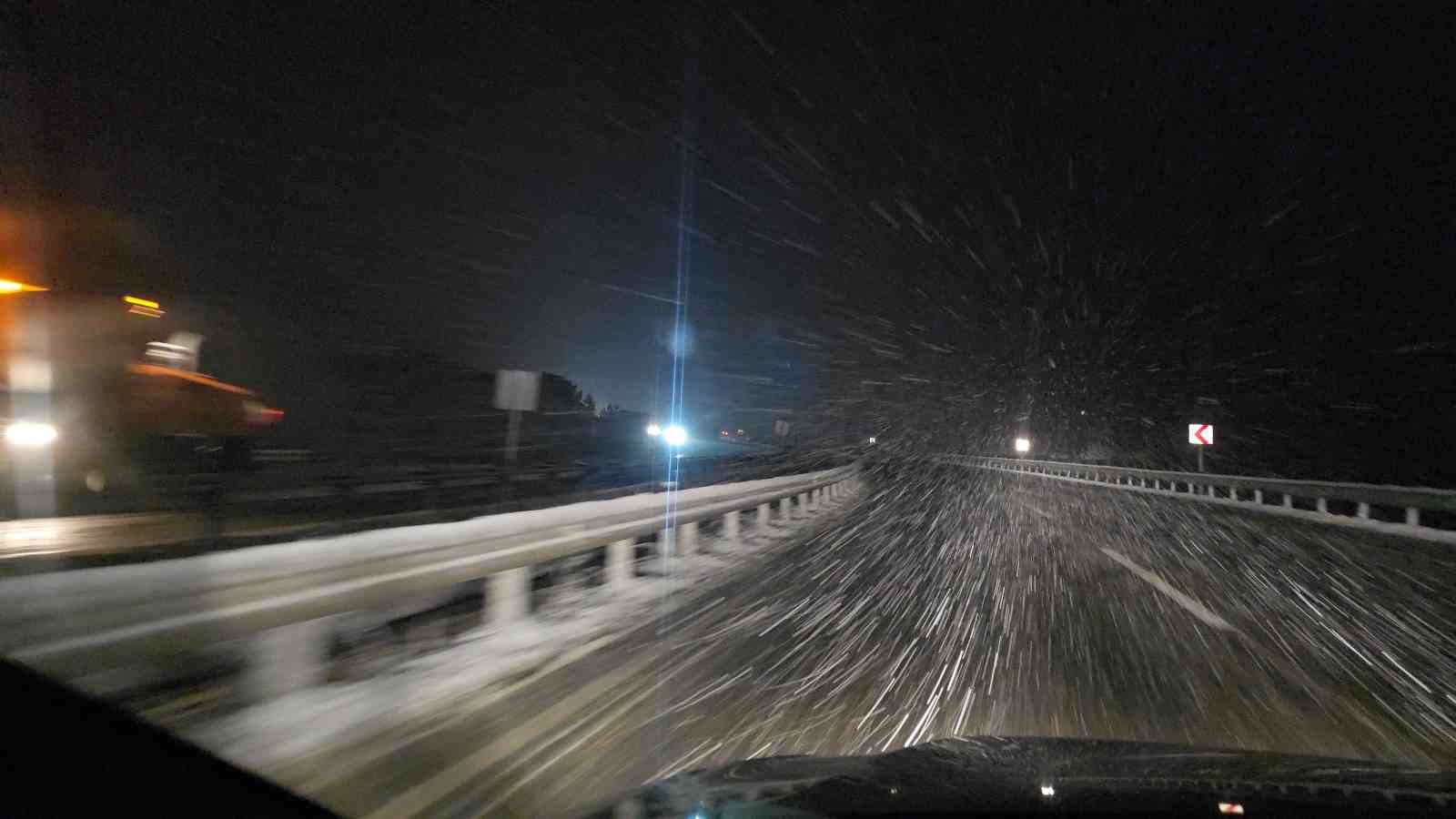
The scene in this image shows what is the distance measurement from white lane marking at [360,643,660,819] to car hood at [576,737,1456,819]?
55.0 inches

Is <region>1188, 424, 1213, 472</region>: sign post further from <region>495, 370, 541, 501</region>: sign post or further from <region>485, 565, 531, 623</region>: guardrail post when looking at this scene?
<region>485, 565, 531, 623</region>: guardrail post

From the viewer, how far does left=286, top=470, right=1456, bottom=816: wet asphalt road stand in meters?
5.07

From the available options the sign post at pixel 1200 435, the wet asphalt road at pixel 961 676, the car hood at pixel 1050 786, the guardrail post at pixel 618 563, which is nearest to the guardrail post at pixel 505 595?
the wet asphalt road at pixel 961 676

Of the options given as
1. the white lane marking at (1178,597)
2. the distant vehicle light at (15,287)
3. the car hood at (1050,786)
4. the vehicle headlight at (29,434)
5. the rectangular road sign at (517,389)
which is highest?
the distant vehicle light at (15,287)

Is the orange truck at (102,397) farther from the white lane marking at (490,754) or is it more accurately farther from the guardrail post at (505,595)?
the white lane marking at (490,754)

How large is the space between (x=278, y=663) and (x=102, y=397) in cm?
1035

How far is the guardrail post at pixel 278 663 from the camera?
5.57m

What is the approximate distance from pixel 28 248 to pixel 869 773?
13.3m

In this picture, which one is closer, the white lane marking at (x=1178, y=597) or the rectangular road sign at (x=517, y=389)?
the white lane marking at (x=1178, y=597)

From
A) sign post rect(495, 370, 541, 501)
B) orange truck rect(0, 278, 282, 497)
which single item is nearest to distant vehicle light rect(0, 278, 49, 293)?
orange truck rect(0, 278, 282, 497)

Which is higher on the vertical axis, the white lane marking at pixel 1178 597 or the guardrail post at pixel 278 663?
the guardrail post at pixel 278 663

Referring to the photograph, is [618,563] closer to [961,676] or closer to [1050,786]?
[961,676]

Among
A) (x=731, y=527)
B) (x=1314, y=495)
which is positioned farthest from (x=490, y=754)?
A: (x=1314, y=495)

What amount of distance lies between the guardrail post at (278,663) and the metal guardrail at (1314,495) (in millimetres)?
16312
